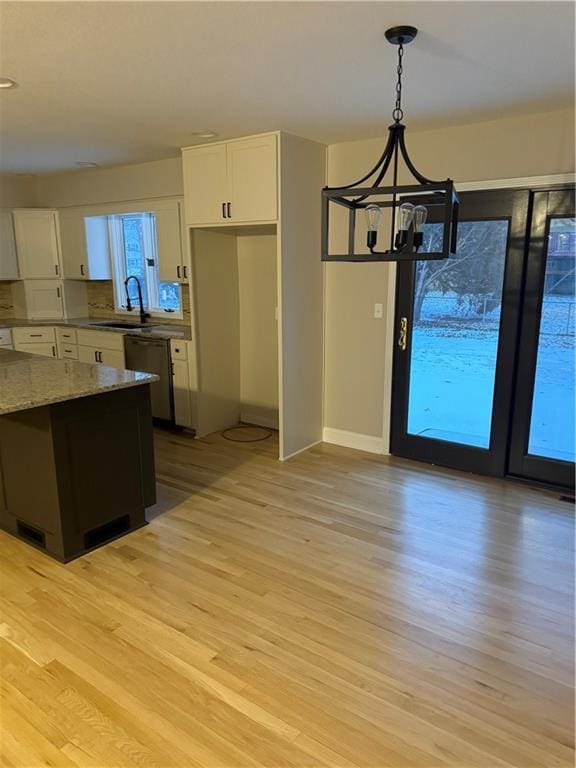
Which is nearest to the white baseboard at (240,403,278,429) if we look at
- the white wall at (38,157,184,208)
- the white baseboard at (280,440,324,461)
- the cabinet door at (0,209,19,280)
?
the white baseboard at (280,440,324,461)

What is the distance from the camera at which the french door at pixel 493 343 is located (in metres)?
3.53

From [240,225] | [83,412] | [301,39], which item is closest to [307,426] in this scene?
[240,225]

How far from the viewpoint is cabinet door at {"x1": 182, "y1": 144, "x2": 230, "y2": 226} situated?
13.7 ft

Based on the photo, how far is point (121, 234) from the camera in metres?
5.84

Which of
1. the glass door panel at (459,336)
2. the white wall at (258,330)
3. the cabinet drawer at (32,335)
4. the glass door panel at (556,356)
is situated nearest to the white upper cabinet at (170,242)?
the white wall at (258,330)

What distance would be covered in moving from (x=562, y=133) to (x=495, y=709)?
3218 millimetres

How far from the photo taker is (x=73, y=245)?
5844 millimetres

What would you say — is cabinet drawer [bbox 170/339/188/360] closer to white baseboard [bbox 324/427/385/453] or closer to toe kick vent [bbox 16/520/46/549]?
white baseboard [bbox 324/427/385/453]

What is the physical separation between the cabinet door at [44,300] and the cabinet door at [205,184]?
2.42 meters

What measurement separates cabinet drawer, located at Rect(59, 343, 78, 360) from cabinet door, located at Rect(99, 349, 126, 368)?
44 centimetres

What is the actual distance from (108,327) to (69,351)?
636 millimetres

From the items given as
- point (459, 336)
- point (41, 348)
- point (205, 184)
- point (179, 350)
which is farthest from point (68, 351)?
point (459, 336)

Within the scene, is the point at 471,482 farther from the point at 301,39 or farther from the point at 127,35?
the point at 127,35

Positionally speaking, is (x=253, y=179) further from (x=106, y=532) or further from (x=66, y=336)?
(x=66, y=336)
